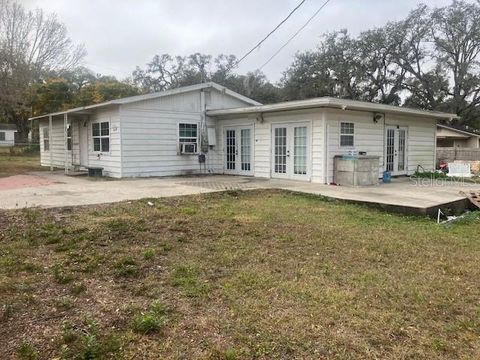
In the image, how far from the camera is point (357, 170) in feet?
35.2

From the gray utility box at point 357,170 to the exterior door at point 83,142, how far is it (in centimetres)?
934

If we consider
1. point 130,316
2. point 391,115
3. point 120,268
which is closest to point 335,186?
point 391,115

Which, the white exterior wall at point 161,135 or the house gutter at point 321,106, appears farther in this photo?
the white exterior wall at point 161,135

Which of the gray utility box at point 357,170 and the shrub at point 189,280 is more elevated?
the gray utility box at point 357,170

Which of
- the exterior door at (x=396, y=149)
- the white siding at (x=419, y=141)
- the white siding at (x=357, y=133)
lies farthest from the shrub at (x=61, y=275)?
the white siding at (x=419, y=141)

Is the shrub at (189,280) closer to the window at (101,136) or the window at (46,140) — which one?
the window at (101,136)

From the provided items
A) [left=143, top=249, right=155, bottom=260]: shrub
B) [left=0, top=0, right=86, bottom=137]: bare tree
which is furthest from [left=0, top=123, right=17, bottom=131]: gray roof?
[left=143, top=249, right=155, bottom=260]: shrub

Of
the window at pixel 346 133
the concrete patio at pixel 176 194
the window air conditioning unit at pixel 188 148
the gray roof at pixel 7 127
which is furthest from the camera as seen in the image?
the gray roof at pixel 7 127

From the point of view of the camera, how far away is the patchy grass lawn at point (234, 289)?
257 centimetres

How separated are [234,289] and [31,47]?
117 feet

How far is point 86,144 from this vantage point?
15.1 m

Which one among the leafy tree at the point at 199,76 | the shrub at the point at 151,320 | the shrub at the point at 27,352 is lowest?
the shrub at the point at 27,352

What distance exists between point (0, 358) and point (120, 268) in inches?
62.7

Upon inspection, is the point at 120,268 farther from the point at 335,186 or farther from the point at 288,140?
the point at 288,140
